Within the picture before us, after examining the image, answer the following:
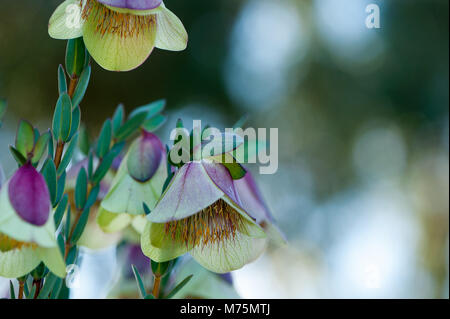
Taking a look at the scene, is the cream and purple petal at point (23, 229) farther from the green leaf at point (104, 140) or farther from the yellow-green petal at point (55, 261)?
the green leaf at point (104, 140)

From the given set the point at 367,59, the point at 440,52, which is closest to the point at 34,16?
the point at 367,59

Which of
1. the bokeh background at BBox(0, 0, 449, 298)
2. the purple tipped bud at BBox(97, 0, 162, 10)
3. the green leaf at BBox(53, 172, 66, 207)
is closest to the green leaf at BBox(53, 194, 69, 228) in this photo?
the green leaf at BBox(53, 172, 66, 207)

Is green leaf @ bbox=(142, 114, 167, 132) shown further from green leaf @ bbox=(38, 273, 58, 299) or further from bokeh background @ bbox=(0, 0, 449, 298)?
bokeh background @ bbox=(0, 0, 449, 298)

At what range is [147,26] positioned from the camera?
0.29m

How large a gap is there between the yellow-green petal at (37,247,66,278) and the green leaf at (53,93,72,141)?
7 centimetres

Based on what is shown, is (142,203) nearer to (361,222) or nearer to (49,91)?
(49,91)

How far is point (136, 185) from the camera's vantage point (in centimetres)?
32

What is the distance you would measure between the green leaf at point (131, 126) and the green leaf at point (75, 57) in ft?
0.23

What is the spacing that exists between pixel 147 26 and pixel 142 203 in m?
0.10

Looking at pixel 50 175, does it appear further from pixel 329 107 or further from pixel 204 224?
pixel 329 107

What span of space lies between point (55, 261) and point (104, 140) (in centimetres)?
13

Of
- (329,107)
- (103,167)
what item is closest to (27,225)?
(103,167)

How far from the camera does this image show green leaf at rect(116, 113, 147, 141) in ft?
1.14

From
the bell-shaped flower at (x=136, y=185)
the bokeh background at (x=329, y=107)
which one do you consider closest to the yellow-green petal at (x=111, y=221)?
the bell-shaped flower at (x=136, y=185)
